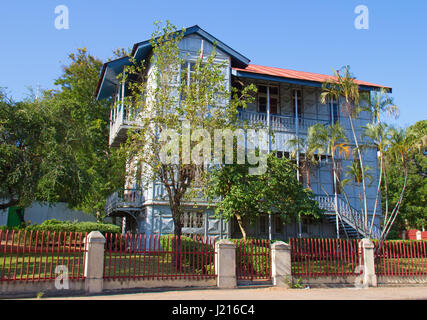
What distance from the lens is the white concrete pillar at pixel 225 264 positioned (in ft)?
41.6

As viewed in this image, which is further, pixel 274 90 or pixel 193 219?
pixel 274 90

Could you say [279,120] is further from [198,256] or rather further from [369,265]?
[198,256]

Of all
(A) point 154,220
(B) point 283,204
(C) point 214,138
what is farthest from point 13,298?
(B) point 283,204

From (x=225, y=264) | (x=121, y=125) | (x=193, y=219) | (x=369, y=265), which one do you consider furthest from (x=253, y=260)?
(x=121, y=125)

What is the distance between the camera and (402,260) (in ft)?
49.1

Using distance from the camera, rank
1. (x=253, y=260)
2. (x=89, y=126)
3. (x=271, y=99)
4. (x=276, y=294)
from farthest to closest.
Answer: (x=89, y=126) → (x=271, y=99) → (x=253, y=260) → (x=276, y=294)

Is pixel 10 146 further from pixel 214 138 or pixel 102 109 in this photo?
pixel 102 109

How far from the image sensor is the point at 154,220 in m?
19.9

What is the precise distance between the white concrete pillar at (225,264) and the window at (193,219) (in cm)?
767

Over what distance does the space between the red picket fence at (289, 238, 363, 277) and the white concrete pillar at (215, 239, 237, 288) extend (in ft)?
7.08

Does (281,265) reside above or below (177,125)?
below

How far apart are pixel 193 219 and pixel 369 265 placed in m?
8.97

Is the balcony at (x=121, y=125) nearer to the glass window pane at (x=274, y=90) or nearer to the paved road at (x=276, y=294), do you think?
the glass window pane at (x=274, y=90)

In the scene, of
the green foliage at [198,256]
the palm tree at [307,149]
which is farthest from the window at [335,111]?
the green foliage at [198,256]
